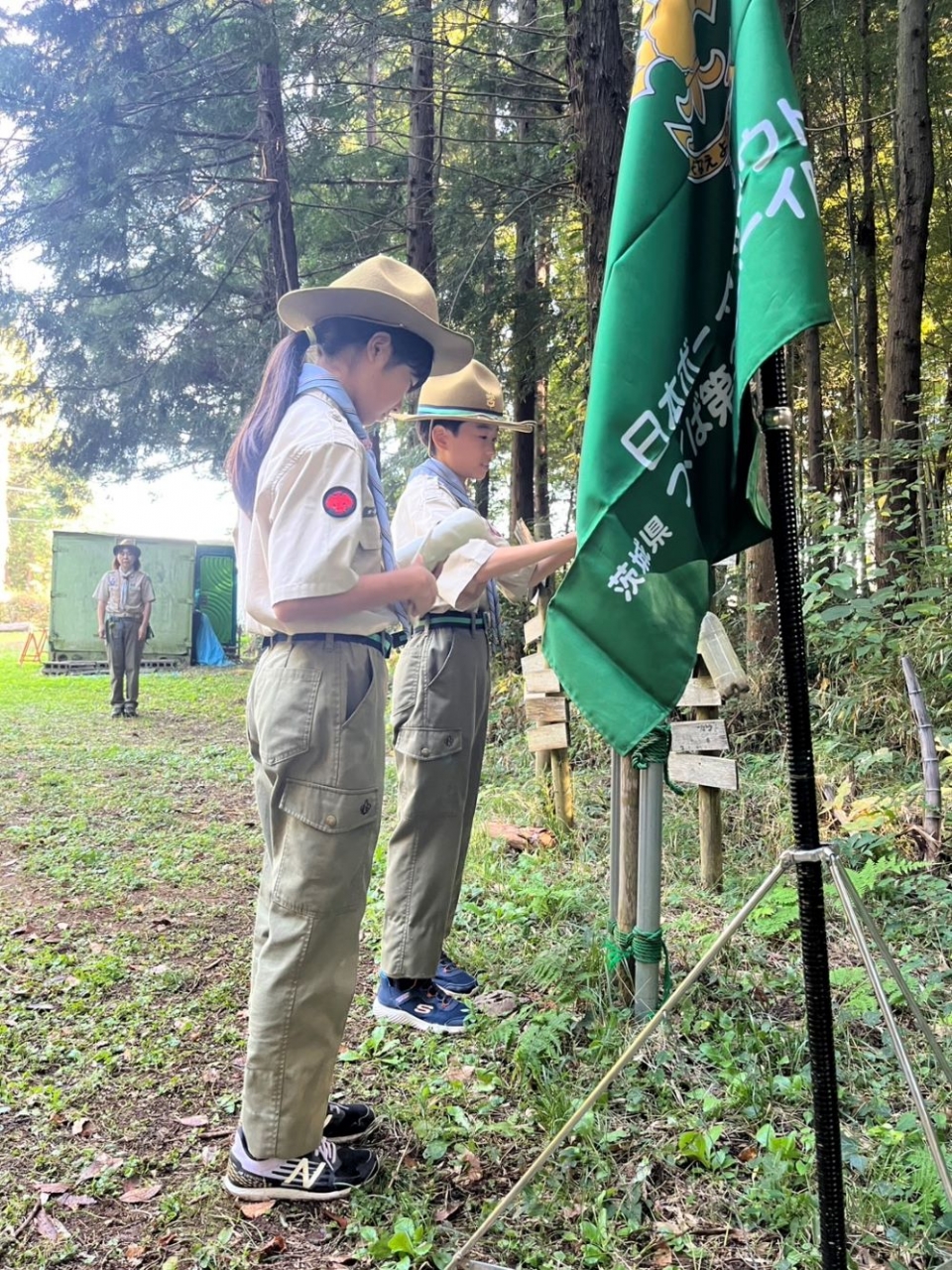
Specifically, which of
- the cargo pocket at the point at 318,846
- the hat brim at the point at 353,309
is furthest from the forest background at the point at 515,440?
the hat brim at the point at 353,309

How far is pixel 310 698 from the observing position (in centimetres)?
203

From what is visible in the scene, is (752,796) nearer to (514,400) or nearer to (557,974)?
(557,974)

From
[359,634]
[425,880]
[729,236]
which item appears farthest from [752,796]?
[729,236]

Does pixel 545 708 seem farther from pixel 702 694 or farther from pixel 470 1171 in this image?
pixel 470 1171

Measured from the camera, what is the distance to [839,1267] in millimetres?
1392

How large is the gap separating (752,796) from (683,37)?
4.11 metres

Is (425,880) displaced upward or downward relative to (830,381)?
downward

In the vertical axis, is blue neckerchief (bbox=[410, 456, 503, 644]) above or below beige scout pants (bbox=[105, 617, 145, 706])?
above

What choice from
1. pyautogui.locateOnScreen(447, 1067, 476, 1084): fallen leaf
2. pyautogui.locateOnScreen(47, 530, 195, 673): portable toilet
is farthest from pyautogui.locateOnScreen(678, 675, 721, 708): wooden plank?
pyautogui.locateOnScreen(47, 530, 195, 673): portable toilet

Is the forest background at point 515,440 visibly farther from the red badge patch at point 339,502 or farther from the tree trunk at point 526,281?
the red badge patch at point 339,502

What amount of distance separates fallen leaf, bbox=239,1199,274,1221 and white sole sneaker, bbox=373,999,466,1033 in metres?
0.88

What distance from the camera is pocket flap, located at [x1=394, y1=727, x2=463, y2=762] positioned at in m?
2.95

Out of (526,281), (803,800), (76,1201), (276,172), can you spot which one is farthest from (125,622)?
(803,800)

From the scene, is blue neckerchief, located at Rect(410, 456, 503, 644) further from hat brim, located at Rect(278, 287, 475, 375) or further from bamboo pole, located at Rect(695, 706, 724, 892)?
bamboo pole, located at Rect(695, 706, 724, 892)
